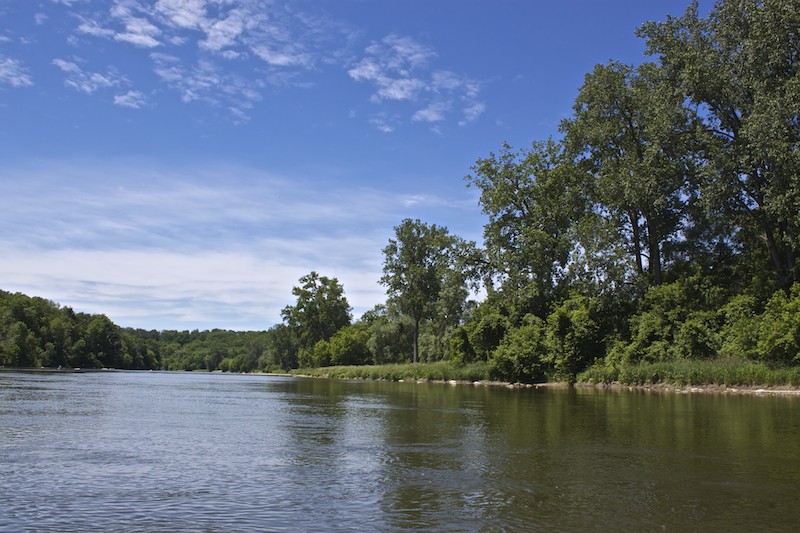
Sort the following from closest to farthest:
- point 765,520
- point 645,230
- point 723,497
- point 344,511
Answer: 1. point 765,520
2. point 344,511
3. point 723,497
4. point 645,230

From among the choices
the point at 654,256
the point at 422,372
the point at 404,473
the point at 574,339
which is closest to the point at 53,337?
the point at 422,372

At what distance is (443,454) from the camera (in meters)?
15.5

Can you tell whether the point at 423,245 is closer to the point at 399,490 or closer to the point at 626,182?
the point at 626,182

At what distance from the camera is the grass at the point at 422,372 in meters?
63.8

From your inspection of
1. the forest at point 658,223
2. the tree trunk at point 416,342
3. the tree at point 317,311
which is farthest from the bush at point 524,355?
the tree at point 317,311

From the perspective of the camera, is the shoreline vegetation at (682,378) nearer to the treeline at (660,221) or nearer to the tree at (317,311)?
the treeline at (660,221)

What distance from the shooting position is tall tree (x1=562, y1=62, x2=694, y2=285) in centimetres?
4675

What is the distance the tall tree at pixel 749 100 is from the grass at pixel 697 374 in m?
8.81

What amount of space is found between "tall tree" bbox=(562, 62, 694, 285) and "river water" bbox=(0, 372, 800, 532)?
87.7 ft

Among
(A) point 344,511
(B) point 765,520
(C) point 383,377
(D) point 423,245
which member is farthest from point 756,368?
(D) point 423,245

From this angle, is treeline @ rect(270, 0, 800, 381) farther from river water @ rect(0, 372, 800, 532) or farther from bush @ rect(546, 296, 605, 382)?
river water @ rect(0, 372, 800, 532)

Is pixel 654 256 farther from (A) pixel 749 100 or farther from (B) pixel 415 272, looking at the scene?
(B) pixel 415 272

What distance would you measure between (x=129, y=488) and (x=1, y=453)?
5.87 meters

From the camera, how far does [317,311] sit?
454ft
